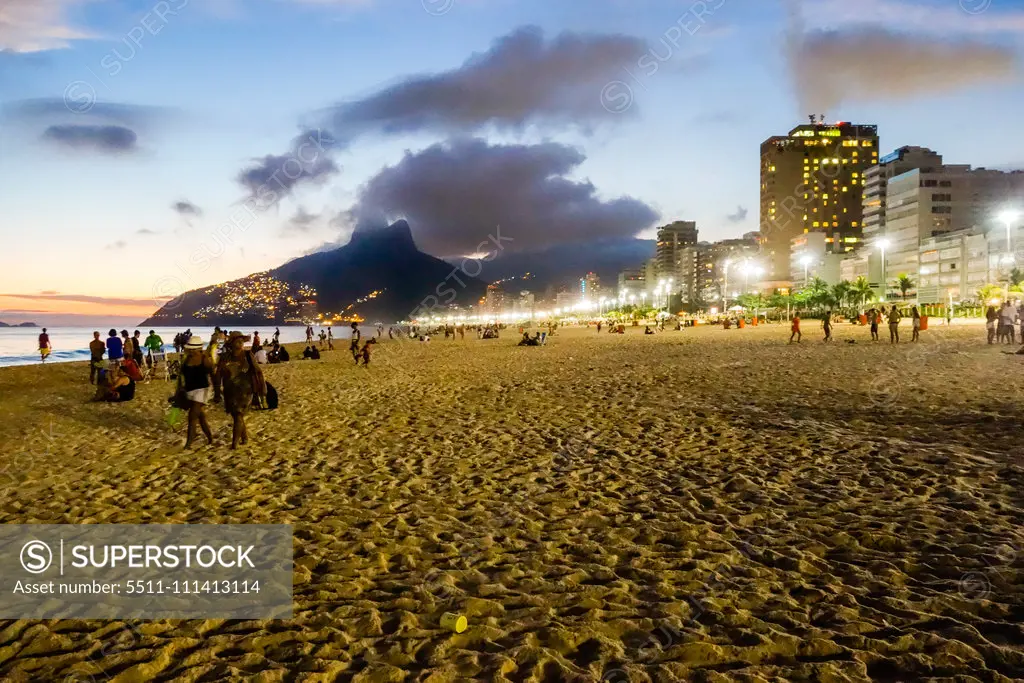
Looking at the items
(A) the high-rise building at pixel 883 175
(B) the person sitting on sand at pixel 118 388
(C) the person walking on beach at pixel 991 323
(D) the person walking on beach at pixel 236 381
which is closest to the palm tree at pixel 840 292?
(A) the high-rise building at pixel 883 175

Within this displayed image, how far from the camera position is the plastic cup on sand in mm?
3963

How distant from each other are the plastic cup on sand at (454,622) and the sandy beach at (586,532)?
0.10m

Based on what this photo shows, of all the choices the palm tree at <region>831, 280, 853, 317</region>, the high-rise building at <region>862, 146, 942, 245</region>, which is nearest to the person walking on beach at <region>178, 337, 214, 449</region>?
the palm tree at <region>831, 280, 853, 317</region>

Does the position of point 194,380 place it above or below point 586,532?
above

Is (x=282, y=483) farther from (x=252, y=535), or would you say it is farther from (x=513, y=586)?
(x=513, y=586)

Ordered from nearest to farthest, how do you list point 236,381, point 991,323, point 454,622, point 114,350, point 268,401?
point 454,622 < point 236,381 < point 268,401 < point 114,350 < point 991,323

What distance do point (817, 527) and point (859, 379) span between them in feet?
39.6

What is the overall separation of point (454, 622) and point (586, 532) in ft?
6.39

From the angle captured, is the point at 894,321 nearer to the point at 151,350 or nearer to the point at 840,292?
the point at 151,350

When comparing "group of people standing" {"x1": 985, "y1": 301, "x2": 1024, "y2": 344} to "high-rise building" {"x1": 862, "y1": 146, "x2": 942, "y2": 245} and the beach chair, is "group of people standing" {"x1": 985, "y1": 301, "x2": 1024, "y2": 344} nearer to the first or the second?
the beach chair

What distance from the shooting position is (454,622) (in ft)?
13.2

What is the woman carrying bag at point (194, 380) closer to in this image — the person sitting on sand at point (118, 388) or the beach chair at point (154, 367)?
the person sitting on sand at point (118, 388)

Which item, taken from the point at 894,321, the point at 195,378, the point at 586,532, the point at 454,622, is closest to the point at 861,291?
the point at 894,321

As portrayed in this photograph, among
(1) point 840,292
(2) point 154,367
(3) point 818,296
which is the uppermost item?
(1) point 840,292
